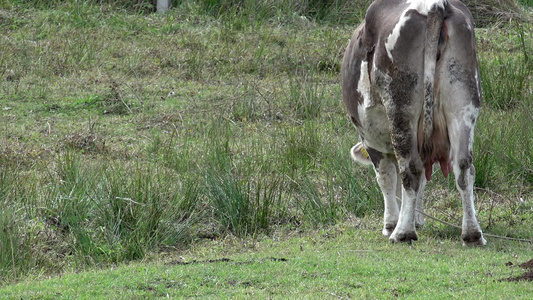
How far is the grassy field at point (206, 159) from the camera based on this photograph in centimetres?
629

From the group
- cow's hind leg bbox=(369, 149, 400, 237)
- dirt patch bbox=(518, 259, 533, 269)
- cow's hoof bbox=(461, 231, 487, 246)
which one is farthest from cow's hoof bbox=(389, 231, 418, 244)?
dirt patch bbox=(518, 259, 533, 269)

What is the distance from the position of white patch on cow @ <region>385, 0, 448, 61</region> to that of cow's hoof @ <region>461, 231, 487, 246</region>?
1.41 m

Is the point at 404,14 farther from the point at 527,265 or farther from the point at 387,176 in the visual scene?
the point at 527,265

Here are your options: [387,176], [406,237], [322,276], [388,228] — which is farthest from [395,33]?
[322,276]

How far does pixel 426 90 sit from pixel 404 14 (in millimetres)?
598

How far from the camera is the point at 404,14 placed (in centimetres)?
625

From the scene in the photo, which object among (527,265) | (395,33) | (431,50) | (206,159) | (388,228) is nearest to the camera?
(527,265)

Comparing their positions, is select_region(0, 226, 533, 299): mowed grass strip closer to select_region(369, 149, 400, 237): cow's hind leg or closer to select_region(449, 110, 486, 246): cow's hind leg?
select_region(449, 110, 486, 246): cow's hind leg

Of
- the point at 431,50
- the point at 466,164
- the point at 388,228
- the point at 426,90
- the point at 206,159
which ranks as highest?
the point at 431,50

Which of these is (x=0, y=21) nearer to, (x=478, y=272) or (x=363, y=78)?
(x=363, y=78)

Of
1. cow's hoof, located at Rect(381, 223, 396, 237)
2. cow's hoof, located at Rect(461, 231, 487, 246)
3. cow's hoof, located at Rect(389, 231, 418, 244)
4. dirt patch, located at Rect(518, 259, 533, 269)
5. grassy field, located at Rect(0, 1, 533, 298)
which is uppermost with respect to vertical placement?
dirt patch, located at Rect(518, 259, 533, 269)

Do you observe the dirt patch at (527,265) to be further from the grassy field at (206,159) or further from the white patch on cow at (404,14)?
the white patch on cow at (404,14)

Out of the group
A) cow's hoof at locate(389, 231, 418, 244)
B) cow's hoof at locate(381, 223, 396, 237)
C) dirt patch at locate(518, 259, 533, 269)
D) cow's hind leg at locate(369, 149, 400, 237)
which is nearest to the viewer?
dirt patch at locate(518, 259, 533, 269)

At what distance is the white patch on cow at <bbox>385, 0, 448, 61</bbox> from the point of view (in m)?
6.14
